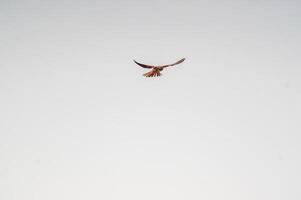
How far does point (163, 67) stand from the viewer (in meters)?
16.1

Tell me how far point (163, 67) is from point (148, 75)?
0.68m

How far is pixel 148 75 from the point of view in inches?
636
